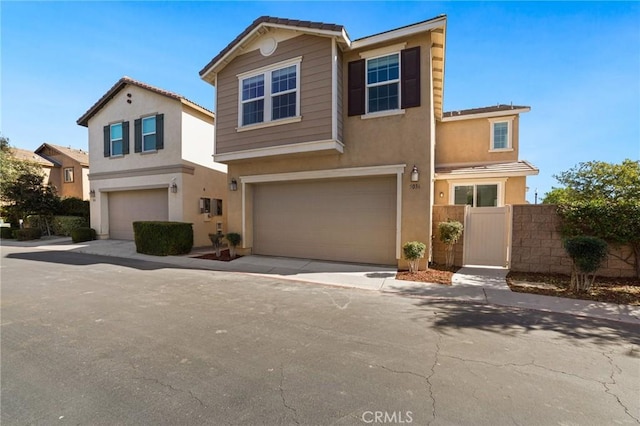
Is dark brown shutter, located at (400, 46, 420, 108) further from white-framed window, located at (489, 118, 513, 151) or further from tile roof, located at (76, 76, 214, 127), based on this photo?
tile roof, located at (76, 76, 214, 127)

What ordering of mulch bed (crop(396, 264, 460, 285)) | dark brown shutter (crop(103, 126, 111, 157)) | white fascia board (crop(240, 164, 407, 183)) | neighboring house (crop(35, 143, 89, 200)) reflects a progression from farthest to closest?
neighboring house (crop(35, 143, 89, 200)) < dark brown shutter (crop(103, 126, 111, 157)) < white fascia board (crop(240, 164, 407, 183)) < mulch bed (crop(396, 264, 460, 285))

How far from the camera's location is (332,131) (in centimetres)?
885

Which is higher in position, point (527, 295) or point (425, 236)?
point (425, 236)

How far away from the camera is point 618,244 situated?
7352mm

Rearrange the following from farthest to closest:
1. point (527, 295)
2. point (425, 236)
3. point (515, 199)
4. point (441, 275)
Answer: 1. point (515, 199)
2. point (425, 236)
3. point (441, 275)
4. point (527, 295)

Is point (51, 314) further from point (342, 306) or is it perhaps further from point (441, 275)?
point (441, 275)

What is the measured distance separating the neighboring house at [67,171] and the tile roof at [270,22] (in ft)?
61.5

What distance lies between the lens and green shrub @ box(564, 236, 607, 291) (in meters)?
6.05

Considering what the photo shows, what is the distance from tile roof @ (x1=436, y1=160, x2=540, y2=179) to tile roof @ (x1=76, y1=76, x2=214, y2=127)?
39.5 ft

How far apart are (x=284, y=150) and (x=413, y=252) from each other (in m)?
5.23

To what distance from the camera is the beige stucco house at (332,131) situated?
8.62m

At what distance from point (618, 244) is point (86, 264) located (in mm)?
15691

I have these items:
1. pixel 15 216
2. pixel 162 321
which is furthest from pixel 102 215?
pixel 162 321

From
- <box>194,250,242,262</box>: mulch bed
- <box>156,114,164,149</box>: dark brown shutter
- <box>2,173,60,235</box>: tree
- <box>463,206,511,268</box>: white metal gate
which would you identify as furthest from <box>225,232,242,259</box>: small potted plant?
<box>2,173,60,235</box>: tree
